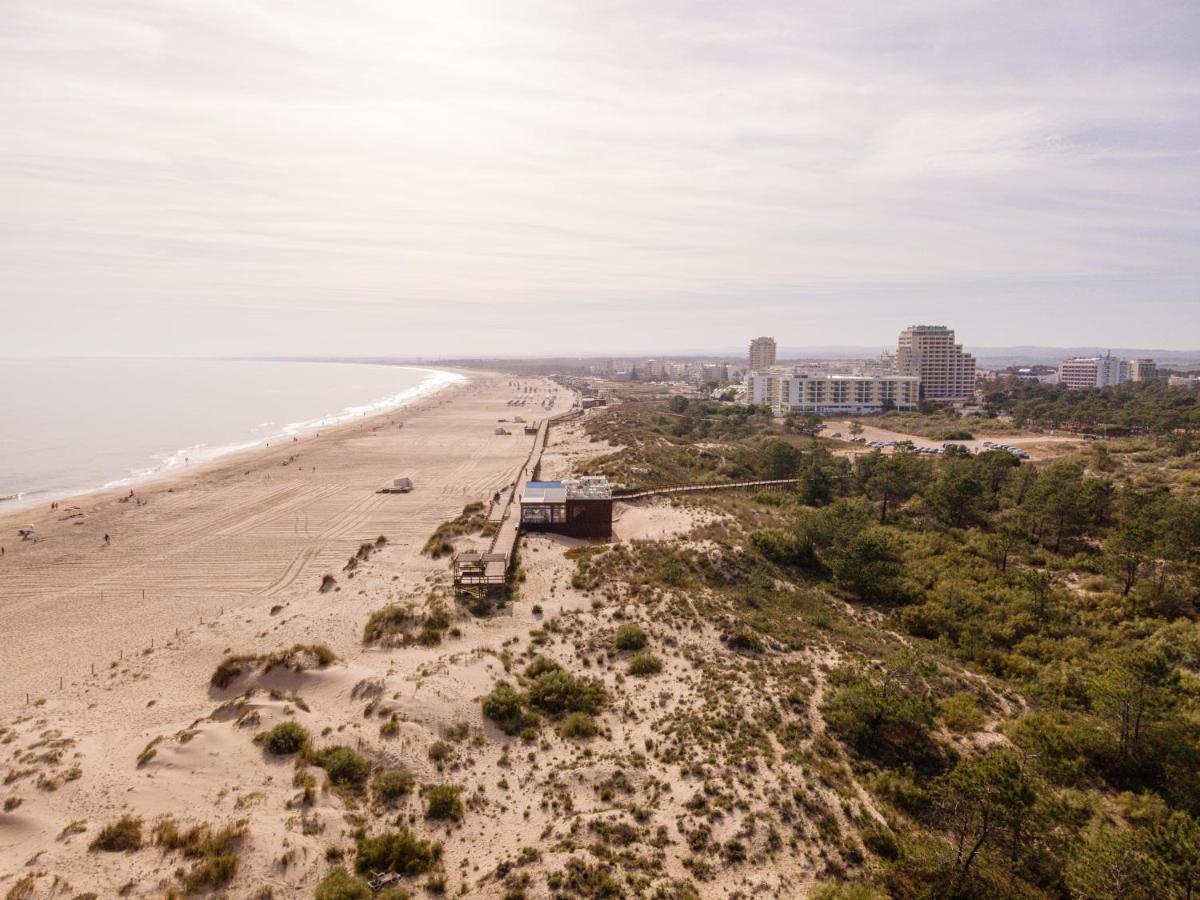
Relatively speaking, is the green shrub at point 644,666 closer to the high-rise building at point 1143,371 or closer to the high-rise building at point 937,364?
the high-rise building at point 937,364

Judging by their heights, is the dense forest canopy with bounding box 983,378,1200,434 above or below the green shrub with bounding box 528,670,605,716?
above

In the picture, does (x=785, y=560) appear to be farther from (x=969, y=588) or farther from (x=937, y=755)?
(x=937, y=755)

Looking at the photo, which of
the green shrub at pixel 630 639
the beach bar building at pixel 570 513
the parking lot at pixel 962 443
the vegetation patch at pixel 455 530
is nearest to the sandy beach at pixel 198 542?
the vegetation patch at pixel 455 530

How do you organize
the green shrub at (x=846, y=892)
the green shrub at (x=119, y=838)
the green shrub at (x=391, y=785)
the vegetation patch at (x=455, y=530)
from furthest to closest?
1. the vegetation patch at (x=455, y=530)
2. the green shrub at (x=391, y=785)
3. the green shrub at (x=119, y=838)
4. the green shrub at (x=846, y=892)

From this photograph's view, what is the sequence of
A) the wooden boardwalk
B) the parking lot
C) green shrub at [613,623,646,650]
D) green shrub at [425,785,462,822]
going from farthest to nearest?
the parking lot → the wooden boardwalk → green shrub at [613,623,646,650] → green shrub at [425,785,462,822]

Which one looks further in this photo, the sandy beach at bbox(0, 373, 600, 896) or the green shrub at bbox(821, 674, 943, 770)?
the green shrub at bbox(821, 674, 943, 770)

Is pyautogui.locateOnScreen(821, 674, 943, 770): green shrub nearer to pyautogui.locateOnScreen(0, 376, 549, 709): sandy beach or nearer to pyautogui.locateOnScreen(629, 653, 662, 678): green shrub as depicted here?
pyautogui.locateOnScreen(629, 653, 662, 678): green shrub

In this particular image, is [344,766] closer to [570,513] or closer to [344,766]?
[344,766]

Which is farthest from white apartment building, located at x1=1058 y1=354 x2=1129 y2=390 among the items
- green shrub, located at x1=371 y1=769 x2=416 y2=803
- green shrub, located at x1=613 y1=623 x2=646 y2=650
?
green shrub, located at x1=371 y1=769 x2=416 y2=803
